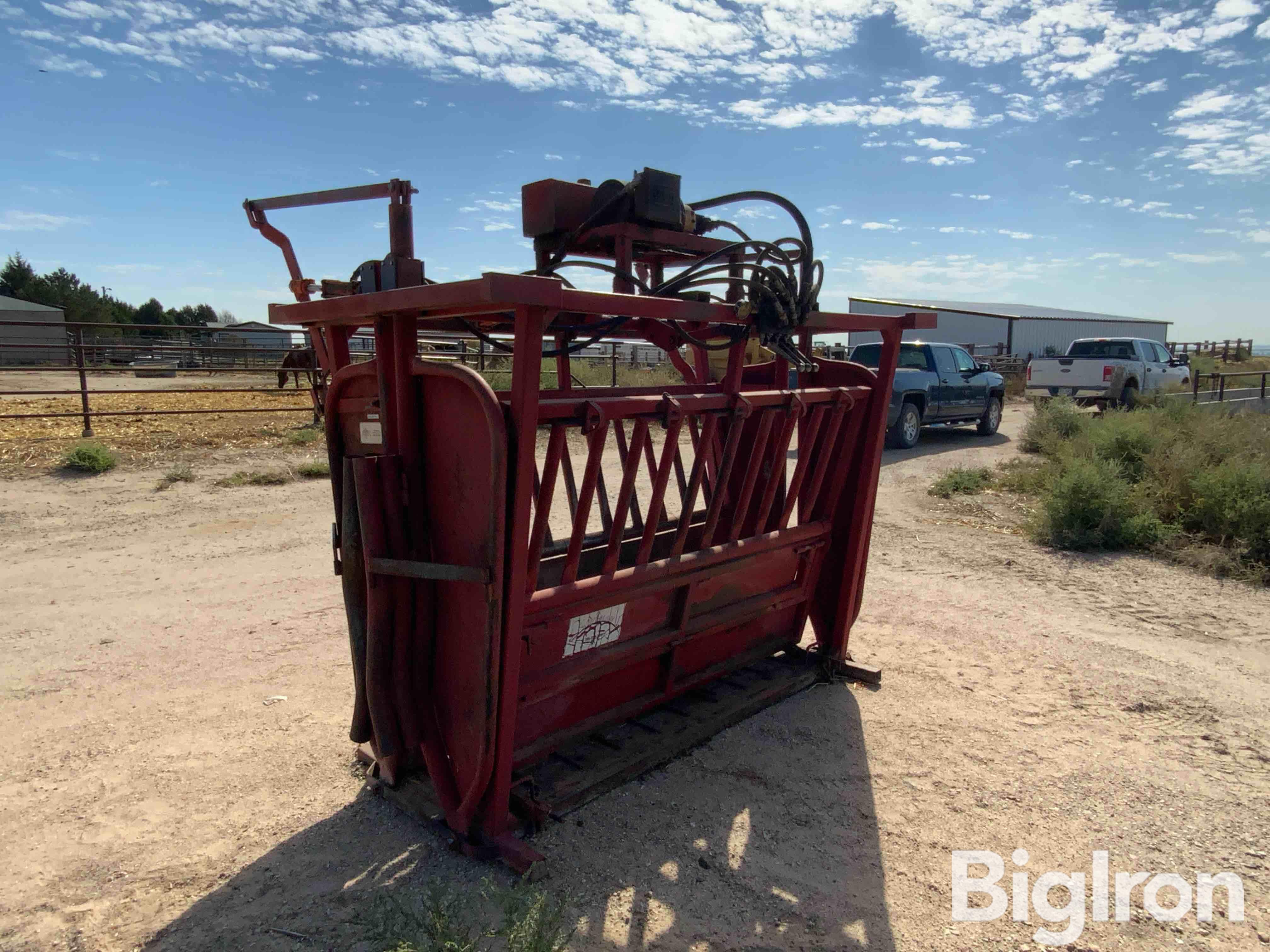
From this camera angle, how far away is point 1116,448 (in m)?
9.48

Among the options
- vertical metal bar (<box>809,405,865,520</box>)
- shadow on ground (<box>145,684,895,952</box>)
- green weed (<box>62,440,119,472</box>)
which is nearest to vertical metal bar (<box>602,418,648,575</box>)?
shadow on ground (<box>145,684,895,952</box>)

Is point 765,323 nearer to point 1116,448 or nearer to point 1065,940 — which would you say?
point 1065,940

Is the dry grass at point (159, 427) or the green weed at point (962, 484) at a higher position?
the dry grass at point (159, 427)

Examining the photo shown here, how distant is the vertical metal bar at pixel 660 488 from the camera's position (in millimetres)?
3182

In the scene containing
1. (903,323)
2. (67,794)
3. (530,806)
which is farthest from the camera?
(903,323)

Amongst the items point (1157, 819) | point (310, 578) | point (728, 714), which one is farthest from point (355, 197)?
point (1157, 819)

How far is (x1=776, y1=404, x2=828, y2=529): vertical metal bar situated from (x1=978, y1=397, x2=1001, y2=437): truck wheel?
13.3 m

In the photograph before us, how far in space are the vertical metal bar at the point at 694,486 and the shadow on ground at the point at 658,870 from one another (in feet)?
3.38

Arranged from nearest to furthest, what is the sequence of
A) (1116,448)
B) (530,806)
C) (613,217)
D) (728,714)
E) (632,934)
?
(632,934) → (530,806) → (613,217) → (728,714) → (1116,448)

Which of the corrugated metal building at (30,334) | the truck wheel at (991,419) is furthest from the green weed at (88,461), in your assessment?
the corrugated metal building at (30,334)

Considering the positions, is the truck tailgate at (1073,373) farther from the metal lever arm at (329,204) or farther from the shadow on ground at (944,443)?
the metal lever arm at (329,204)

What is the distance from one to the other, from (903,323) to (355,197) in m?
2.76

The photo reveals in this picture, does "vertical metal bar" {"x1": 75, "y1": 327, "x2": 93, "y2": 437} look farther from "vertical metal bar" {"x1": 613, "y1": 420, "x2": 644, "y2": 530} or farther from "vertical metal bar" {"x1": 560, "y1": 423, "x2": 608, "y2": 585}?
"vertical metal bar" {"x1": 560, "y1": 423, "x2": 608, "y2": 585}

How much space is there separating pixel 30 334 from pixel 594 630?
4860 cm
